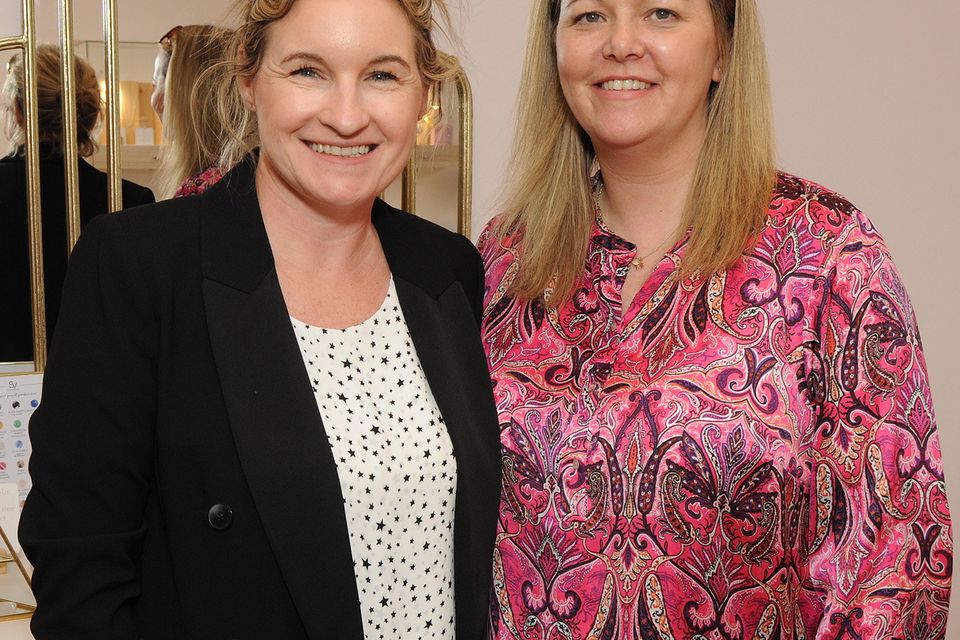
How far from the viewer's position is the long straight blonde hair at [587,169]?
1.68 m

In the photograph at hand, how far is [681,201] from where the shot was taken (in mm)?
1781

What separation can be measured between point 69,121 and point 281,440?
3.04 feet

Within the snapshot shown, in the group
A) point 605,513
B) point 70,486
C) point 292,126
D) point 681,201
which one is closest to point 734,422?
point 605,513

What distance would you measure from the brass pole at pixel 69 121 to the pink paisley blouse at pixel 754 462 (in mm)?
976

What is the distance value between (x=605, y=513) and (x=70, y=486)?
30.0 inches

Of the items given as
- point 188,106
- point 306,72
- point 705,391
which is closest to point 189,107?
point 188,106

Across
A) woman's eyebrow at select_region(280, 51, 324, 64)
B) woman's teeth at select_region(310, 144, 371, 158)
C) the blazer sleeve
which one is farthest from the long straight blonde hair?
the blazer sleeve

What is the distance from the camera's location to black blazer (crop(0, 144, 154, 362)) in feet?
6.43

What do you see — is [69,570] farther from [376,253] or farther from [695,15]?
[695,15]

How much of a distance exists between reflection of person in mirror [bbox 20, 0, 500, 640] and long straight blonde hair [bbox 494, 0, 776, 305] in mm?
291

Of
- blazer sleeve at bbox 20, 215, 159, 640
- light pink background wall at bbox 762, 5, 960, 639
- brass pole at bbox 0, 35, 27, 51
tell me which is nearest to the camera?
blazer sleeve at bbox 20, 215, 159, 640

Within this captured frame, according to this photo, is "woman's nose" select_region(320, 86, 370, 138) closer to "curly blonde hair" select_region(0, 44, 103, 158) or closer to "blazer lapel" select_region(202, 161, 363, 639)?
"blazer lapel" select_region(202, 161, 363, 639)

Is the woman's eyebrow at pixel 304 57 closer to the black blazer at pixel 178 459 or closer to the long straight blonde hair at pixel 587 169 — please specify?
the black blazer at pixel 178 459

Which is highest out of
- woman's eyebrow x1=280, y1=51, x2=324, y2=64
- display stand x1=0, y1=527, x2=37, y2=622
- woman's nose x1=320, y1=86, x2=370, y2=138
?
woman's eyebrow x1=280, y1=51, x2=324, y2=64
